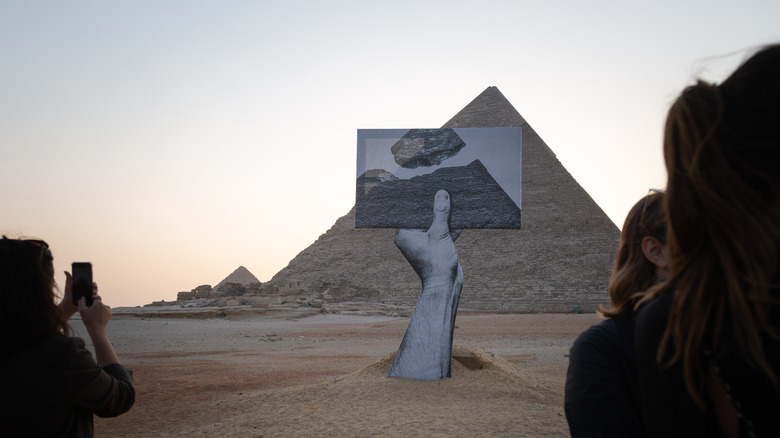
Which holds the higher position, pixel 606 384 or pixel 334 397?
pixel 606 384

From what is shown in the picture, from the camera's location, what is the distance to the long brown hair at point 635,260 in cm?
132

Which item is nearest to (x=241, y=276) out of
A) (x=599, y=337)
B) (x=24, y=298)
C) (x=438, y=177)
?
(x=438, y=177)

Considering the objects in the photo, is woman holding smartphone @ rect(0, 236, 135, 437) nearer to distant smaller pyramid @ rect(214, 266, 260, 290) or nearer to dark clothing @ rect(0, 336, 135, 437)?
dark clothing @ rect(0, 336, 135, 437)

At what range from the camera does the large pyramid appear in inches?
2149

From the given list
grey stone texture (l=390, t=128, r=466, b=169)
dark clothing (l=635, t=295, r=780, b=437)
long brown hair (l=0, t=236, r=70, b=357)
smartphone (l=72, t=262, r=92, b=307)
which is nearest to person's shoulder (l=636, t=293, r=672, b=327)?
dark clothing (l=635, t=295, r=780, b=437)

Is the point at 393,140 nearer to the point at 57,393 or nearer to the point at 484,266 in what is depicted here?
the point at 57,393

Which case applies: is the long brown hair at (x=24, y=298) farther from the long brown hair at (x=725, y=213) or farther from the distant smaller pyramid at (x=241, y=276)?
the distant smaller pyramid at (x=241, y=276)

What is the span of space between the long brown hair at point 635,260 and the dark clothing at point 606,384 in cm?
8

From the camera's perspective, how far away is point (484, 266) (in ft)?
201

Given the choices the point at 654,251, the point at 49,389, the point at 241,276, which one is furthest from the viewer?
the point at 241,276

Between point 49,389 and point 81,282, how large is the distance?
376 mm

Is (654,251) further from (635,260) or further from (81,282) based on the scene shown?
(81,282)

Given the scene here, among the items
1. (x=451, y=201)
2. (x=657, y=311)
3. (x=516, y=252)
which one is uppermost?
(x=516, y=252)

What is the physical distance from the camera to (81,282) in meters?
1.89
